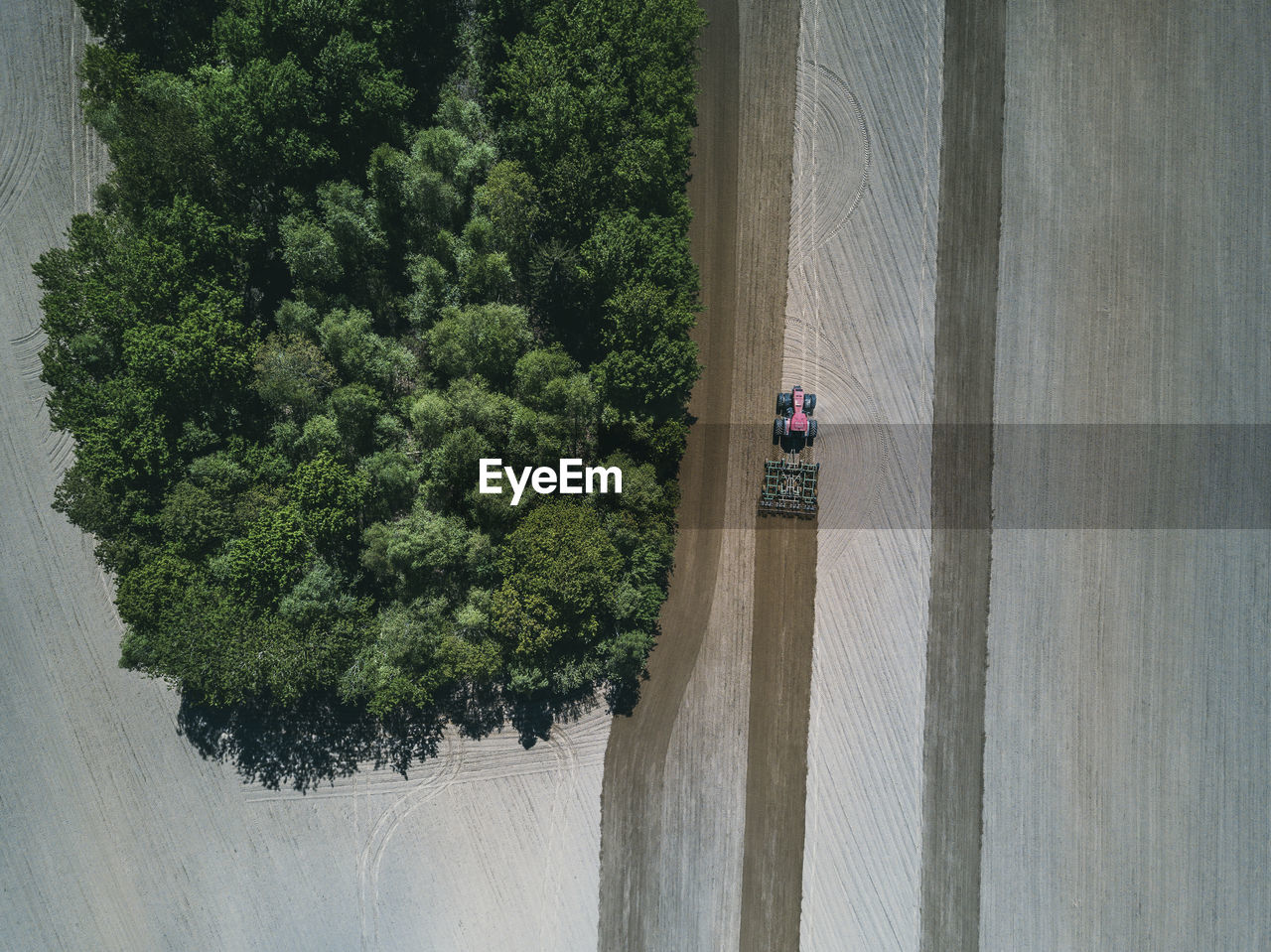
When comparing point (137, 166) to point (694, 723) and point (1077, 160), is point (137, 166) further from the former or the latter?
point (1077, 160)

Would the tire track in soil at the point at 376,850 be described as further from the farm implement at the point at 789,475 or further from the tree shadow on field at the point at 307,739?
the farm implement at the point at 789,475

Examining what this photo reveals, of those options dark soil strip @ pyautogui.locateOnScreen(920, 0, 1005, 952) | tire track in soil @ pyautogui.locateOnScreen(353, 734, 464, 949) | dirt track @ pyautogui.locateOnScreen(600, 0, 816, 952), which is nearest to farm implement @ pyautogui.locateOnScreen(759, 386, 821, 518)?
dirt track @ pyautogui.locateOnScreen(600, 0, 816, 952)

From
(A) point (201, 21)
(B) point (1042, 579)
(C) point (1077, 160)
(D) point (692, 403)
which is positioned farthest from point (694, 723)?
(A) point (201, 21)

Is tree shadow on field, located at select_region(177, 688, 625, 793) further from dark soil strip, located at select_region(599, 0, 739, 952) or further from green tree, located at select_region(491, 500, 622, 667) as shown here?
green tree, located at select_region(491, 500, 622, 667)

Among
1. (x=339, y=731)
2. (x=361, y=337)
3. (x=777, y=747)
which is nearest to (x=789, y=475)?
(x=777, y=747)

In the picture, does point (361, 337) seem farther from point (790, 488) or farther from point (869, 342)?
point (869, 342)

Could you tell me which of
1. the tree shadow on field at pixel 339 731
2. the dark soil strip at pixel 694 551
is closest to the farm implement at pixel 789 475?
the dark soil strip at pixel 694 551
